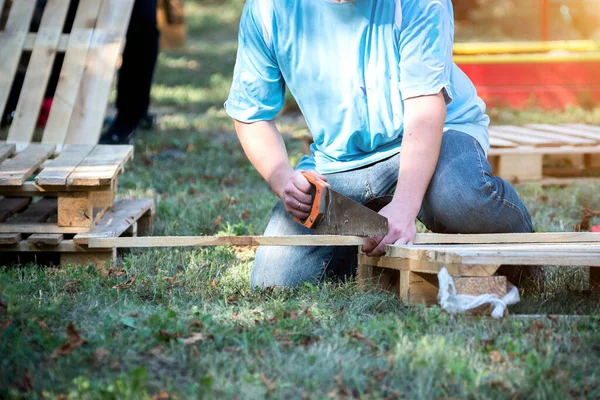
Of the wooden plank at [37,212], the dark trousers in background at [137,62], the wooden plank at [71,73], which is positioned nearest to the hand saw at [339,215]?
the wooden plank at [37,212]

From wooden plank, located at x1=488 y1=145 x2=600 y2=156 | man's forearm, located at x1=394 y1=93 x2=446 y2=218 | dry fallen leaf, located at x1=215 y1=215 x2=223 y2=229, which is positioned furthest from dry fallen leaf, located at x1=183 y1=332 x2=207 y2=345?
wooden plank, located at x1=488 y1=145 x2=600 y2=156

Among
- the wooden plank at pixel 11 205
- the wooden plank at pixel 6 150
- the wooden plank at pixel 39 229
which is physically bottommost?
the wooden plank at pixel 11 205

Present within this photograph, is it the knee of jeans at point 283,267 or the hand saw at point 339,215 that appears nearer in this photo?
the hand saw at point 339,215

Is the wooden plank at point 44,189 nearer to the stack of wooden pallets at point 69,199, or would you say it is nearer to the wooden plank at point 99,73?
the stack of wooden pallets at point 69,199

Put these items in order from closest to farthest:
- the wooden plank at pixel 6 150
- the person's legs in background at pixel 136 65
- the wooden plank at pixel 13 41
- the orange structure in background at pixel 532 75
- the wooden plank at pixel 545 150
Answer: the wooden plank at pixel 6 150, the wooden plank at pixel 13 41, the wooden plank at pixel 545 150, the person's legs in background at pixel 136 65, the orange structure in background at pixel 532 75

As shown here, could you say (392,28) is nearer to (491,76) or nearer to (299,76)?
(299,76)

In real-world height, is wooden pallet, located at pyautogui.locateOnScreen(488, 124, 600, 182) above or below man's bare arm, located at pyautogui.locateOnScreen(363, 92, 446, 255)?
below

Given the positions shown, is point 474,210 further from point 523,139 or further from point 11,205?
point 523,139

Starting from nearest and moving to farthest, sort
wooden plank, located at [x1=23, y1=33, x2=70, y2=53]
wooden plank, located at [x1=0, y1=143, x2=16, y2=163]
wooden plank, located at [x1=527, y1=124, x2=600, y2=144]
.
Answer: wooden plank, located at [x1=0, y1=143, x2=16, y2=163] < wooden plank, located at [x1=23, y1=33, x2=70, y2=53] < wooden plank, located at [x1=527, y1=124, x2=600, y2=144]

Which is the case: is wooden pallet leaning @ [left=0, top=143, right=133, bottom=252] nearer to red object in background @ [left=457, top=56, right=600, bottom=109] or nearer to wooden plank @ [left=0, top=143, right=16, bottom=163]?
wooden plank @ [left=0, top=143, right=16, bottom=163]

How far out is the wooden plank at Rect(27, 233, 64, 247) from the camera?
3094 millimetres

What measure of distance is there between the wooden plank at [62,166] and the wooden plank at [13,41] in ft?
1.79

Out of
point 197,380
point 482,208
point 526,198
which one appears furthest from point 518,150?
point 197,380

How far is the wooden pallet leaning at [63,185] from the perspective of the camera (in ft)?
10.2
